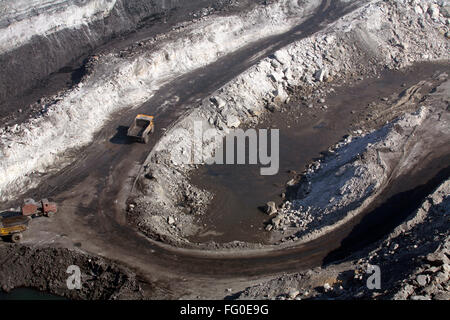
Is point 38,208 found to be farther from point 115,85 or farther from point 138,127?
point 115,85

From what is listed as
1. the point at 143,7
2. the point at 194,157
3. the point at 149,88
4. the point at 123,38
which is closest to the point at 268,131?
the point at 194,157

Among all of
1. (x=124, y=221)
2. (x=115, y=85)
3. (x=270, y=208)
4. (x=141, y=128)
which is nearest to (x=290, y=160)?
(x=270, y=208)

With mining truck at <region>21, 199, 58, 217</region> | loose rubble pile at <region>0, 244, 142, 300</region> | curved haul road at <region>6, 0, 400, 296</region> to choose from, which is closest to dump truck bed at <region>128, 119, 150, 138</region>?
curved haul road at <region>6, 0, 400, 296</region>

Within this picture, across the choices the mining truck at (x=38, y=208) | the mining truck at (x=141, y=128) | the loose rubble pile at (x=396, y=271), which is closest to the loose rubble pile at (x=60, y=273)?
the mining truck at (x=38, y=208)

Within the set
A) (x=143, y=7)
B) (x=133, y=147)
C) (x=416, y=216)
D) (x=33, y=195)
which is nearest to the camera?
(x=416, y=216)

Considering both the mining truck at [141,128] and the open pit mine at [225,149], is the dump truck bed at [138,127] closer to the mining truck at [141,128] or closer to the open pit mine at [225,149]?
the mining truck at [141,128]

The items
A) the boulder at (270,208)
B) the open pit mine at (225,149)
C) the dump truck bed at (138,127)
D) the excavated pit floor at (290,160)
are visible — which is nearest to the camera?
the open pit mine at (225,149)

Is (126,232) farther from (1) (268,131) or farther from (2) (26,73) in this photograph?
(2) (26,73)

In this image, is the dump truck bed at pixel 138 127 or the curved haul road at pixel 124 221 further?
the dump truck bed at pixel 138 127
